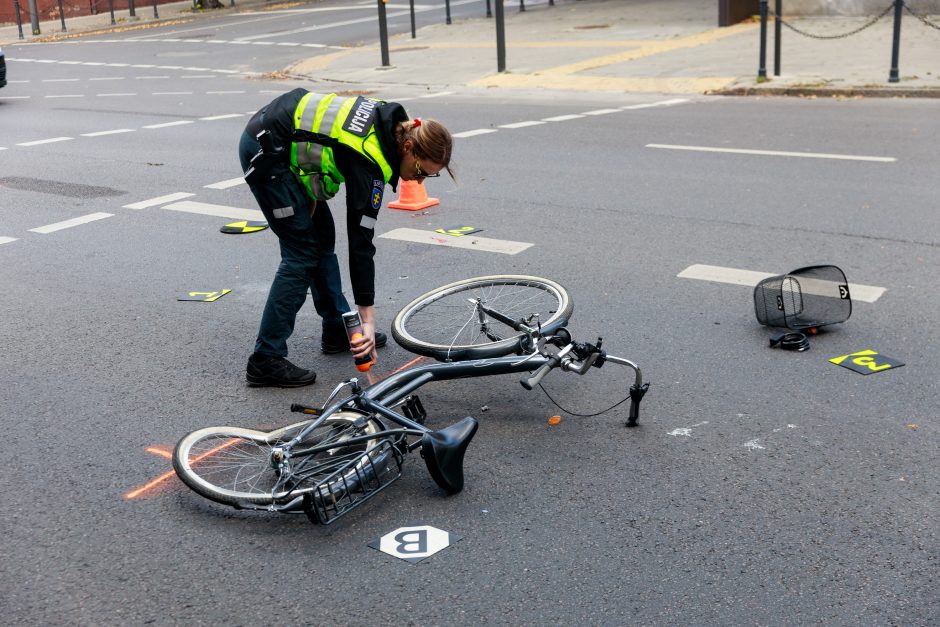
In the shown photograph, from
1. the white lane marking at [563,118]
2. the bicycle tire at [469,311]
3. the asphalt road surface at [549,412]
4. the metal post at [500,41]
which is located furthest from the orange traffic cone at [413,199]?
the metal post at [500,41]

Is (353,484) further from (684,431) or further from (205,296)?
(205,296)

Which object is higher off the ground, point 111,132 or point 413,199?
point 111,132

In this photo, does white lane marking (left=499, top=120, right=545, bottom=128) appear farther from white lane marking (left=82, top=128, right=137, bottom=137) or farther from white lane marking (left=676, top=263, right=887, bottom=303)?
white lane marking (left=676, top=263, right=887, bottom=303)

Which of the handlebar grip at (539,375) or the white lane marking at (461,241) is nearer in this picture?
the handlebar grip at (539,375)

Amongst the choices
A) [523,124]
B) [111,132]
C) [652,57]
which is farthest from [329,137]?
[652,57]

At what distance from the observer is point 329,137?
4570 mm

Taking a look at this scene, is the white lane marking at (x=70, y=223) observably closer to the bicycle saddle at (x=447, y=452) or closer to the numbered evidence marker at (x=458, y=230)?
the numbered evidence marker at (x=458, y=230)

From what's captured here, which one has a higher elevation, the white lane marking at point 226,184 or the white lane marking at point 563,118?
the white lane marking at point 563,118

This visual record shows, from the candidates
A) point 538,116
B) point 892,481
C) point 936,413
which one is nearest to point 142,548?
point 892,481

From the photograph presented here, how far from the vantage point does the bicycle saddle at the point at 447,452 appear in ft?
12.7

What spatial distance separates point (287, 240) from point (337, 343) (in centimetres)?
77

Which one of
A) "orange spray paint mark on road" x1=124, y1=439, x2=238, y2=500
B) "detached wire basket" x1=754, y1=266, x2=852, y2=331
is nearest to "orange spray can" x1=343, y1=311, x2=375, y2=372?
"orange spray paint mark on road" x1=124, y1=439, x2=238, y2=500

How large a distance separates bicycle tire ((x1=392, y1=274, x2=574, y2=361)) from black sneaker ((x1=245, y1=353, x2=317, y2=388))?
20.2 inches

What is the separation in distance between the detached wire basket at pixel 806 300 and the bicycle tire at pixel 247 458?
2499 mm
